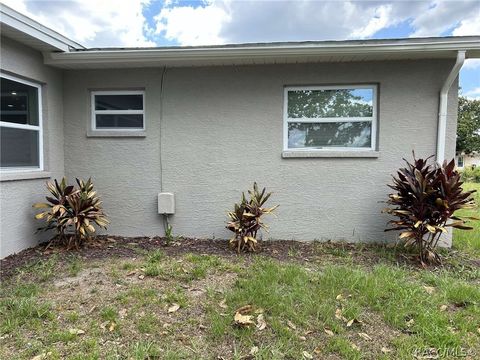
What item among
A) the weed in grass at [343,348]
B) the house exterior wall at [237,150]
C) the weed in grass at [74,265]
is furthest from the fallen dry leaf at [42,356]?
the house exterior wall at [237,150]

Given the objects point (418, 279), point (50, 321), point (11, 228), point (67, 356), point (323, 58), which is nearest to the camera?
point (67, 356)

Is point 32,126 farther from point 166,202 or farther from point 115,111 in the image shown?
point 166,202

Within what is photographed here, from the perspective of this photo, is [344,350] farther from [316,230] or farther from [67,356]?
[316,230]

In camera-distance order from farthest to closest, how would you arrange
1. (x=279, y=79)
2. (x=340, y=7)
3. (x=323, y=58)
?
(x=340, y=7) < (x=279, y=79) < (x=323, y=58)

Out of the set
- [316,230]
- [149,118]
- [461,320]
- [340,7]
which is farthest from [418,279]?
[340,7]

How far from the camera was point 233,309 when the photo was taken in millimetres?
3037

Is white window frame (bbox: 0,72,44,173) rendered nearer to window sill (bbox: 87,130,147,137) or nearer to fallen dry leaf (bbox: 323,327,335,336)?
window sill (bbox: 87,130,147,137)

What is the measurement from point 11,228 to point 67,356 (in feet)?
9.75

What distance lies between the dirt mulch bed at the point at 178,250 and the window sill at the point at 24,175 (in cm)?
108

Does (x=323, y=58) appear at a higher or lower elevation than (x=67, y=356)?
higher

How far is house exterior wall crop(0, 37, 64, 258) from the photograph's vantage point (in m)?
4.45

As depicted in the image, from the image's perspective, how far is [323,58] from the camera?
16.3 ft

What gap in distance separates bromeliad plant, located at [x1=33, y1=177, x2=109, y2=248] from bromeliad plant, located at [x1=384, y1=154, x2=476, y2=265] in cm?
448

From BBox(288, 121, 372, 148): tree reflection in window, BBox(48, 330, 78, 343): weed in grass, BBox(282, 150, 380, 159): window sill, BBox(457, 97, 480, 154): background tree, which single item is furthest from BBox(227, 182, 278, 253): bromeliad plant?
BBox(457, 97, 480, 154): background tree
